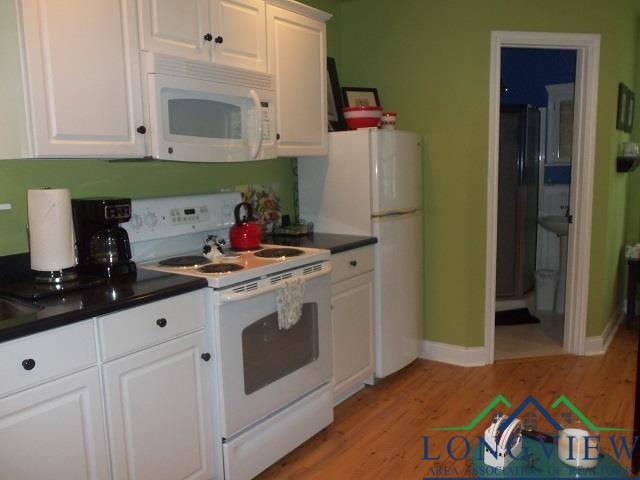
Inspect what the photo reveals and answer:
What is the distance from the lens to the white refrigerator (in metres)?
3.06

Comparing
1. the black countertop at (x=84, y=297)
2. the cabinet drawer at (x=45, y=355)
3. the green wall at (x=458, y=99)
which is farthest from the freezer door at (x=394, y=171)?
the cabinet drawer at (x=45, y=355)

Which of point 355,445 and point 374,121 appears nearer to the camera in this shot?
point 355,445

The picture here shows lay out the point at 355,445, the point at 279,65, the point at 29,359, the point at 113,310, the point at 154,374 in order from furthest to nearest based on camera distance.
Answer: the point at 279,65
the point at 355,445
the point at 154,374
the point at 113,310
the point at 29,359

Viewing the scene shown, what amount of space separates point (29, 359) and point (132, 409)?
42cm

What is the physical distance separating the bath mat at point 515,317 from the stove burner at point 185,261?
2808 millimetres

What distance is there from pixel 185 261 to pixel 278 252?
423 millimetres

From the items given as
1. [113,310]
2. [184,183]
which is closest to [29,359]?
[113,310]

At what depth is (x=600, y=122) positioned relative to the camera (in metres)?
3.45

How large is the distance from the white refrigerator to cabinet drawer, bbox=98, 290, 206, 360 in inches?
53.1

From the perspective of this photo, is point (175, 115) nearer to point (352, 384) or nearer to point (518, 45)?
point (352, 384)

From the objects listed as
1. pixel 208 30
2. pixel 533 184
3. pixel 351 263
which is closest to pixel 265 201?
pixel 351 263

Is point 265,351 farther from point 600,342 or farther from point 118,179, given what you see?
point 600,342

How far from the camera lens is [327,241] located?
9.73 feet

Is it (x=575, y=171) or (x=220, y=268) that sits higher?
(x=575, y=171)
